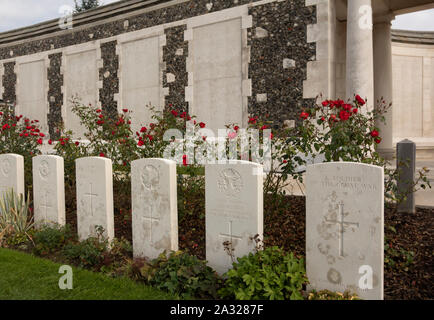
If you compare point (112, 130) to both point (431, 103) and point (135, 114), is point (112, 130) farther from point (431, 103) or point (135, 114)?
point (431, 103)

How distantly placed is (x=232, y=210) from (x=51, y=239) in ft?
7.76

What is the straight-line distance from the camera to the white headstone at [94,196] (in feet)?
14.4

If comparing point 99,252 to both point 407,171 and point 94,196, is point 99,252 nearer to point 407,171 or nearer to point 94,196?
point 94,196

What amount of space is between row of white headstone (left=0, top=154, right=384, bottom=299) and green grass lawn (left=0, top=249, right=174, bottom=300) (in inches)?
24.4

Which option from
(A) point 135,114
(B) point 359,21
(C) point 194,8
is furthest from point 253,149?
(A) point 135,114

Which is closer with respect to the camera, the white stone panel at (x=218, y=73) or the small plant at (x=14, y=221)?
the small plant at (x=14, y=221)

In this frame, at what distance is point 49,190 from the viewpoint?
498 centimetres

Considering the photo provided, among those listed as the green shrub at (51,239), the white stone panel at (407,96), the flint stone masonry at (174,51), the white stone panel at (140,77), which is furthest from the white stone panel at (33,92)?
the white stone panel at (407,96)

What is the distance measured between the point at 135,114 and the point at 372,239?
9284 millimetres

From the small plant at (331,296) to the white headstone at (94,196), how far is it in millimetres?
2435

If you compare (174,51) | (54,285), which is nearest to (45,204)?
(54,285)

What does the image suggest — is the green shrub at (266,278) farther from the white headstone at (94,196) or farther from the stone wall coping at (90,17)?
the stone wall coping at (90,17)

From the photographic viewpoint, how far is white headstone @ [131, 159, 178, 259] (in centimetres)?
395

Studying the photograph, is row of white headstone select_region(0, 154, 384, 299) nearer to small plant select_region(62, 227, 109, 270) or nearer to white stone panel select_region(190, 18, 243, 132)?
small plant select_region(62, 227, 109, 270)
